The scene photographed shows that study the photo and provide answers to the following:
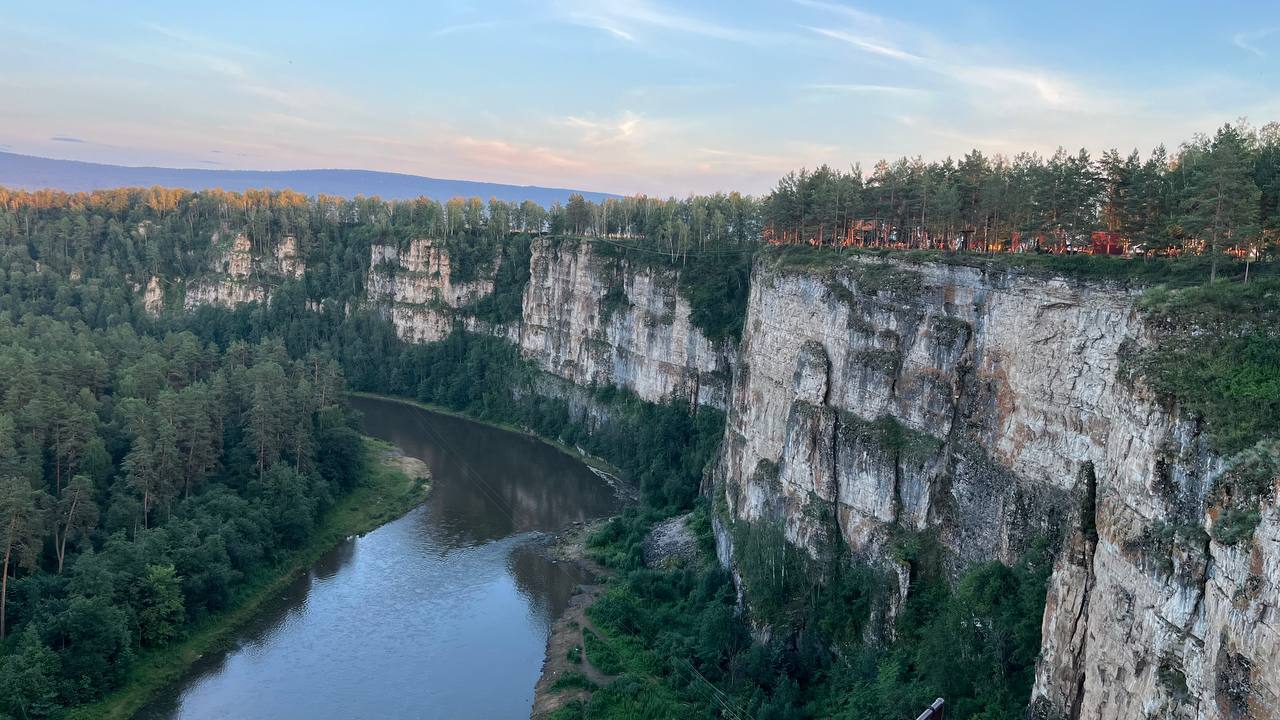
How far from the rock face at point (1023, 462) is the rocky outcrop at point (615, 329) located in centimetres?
1288

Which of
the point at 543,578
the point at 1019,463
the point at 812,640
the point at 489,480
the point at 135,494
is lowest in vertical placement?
the point at 543,578

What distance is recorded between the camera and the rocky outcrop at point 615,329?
60469 mm

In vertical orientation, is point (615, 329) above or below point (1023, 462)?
below

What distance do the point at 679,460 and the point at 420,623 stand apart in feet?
77.0

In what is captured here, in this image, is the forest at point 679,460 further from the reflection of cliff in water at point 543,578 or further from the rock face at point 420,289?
the rock face at point 420,289

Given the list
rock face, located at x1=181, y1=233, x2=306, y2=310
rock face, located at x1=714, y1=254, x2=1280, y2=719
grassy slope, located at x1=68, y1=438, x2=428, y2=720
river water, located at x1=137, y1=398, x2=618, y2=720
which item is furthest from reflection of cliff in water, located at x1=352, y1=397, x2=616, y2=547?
rock face, located at x1=181, y1=233, x2=306, y2=310

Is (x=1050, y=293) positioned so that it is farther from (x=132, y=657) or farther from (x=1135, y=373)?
(x=132, y=657)

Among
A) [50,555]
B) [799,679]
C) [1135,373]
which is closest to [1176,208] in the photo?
[1135,373]

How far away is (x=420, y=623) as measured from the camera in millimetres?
39156

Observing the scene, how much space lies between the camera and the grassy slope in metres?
32.3

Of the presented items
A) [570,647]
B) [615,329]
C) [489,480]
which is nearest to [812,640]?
[570,647]

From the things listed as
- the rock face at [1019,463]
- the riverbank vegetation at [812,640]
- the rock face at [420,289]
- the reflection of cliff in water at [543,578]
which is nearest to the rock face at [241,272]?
the rock face at [420,289]

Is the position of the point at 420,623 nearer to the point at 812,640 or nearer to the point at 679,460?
the point at 812,640

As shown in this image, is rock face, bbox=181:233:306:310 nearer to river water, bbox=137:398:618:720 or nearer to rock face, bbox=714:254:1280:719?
river water, bbox=137:398:618:720
